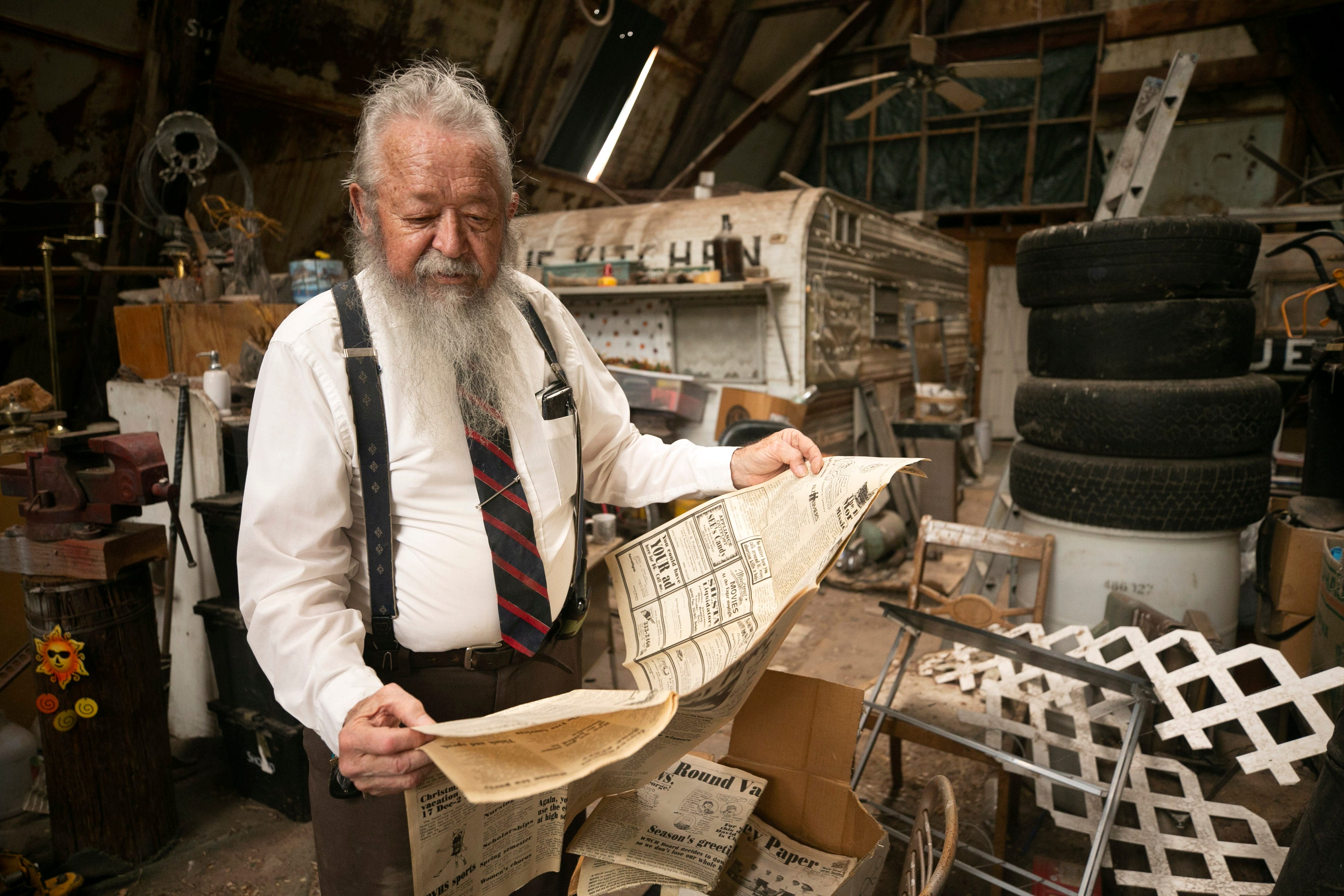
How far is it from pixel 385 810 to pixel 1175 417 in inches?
107

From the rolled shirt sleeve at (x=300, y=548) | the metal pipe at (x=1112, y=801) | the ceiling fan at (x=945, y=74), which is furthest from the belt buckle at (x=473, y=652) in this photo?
the ceiling fan at (x=945, y=74)

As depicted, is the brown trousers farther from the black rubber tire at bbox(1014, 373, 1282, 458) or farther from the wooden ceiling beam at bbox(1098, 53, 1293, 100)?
the wooden ceiling beam at bbox(1098, 53, 1293, 100)

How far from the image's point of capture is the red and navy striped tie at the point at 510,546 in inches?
49.3

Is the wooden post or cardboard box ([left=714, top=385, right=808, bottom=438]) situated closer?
cardboard box ([left=714, top=385, right=808, bottom=438])

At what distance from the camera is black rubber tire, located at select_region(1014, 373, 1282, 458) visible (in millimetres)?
2635

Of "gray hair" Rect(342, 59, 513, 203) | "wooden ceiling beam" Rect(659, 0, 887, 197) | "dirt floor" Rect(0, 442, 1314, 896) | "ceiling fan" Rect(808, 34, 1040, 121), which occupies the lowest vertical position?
"dirt floor" Rect(0, 442, 1314, 896)

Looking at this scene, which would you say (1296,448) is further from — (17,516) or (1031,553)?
(17,516)

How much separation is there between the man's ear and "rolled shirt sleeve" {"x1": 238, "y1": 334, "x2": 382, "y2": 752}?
0.29 meters

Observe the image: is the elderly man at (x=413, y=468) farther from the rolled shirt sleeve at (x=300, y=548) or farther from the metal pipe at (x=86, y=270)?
the metal pipe at (x=86, y=270)

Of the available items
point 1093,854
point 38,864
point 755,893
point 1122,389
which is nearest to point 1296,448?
point 1122,389

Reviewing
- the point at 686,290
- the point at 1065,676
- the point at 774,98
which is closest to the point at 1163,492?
the point at 1065,676

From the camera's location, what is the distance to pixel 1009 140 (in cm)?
829

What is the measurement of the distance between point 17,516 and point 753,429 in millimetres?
3031

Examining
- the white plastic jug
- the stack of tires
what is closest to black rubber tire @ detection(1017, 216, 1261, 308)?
the stack of tires
